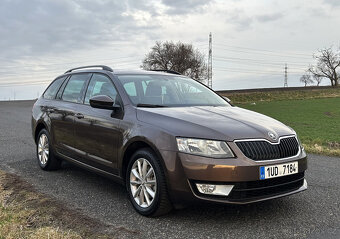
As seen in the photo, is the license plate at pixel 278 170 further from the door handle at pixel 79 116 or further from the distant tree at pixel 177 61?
the distant tree at pixel 177 61

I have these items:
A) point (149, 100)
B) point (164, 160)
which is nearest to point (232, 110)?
point (149, 100)

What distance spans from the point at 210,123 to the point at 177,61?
53.7 metres

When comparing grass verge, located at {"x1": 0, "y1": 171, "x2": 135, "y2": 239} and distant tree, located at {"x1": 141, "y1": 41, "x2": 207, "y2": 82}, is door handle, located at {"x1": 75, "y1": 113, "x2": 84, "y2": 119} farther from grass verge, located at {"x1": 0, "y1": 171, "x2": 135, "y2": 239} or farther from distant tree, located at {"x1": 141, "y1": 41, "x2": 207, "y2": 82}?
distant tree, located at {"x1": 141, "y1": 41, "x2": 207, "y2": 82}

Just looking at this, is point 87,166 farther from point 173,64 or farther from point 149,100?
point 173,64

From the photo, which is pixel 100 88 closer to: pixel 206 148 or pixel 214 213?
pixel 206 148

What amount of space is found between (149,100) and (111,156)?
84 centimetres

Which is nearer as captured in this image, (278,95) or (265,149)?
(265,149)

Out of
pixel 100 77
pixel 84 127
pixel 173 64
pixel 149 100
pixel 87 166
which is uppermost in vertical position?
pixel 173 64

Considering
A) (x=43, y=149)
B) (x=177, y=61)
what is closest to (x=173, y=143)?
(x=43, y=149)

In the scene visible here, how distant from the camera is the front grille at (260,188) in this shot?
352cm

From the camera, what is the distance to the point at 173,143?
3.61 meters

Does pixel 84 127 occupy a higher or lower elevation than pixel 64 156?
higher

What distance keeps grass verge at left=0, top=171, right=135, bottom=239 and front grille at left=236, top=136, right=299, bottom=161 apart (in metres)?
1.38

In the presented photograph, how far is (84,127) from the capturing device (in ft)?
16.2
